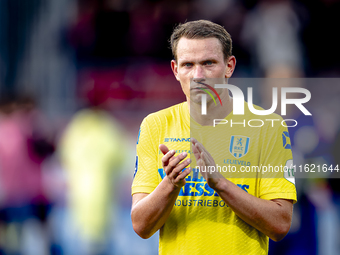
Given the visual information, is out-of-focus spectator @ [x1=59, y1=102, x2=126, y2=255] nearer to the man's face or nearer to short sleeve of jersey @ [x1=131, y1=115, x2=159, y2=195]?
short sleeve of jersey @ [x1=131, y1=115, x2=159, y2=195]

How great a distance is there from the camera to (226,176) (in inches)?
72.6

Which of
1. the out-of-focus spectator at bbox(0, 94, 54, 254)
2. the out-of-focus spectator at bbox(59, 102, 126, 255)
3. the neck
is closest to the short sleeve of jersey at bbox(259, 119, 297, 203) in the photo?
the neck

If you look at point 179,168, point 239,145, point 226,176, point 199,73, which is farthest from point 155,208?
point 199,73

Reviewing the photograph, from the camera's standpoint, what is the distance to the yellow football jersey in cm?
179

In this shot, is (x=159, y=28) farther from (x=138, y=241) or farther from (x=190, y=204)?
(x=190, y=204)

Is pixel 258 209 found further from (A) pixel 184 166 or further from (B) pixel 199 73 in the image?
(B) pixel 199 73

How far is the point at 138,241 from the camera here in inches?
167

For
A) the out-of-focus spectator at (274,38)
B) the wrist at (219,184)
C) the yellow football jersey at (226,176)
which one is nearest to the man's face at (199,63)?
the yellow football jersey at (226,176)

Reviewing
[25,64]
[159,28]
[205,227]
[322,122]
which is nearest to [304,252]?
[322,122]

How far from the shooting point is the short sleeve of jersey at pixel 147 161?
1.86m

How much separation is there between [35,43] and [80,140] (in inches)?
87.0

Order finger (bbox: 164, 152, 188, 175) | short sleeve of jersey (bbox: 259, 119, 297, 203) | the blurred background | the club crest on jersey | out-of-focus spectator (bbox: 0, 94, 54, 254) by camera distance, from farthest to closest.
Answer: out-of-focus spectator (bbox: 0, 94, 54, 254)
the blurred background
the club crest on jersey
short sleeve of jersey (bbox: 259, 119, 297, 203)
finger (bbox: 164, 152, 188, 175)

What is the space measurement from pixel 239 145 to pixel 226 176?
0.17 metres

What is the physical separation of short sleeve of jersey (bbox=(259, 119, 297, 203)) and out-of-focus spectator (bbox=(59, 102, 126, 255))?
8.31ft
